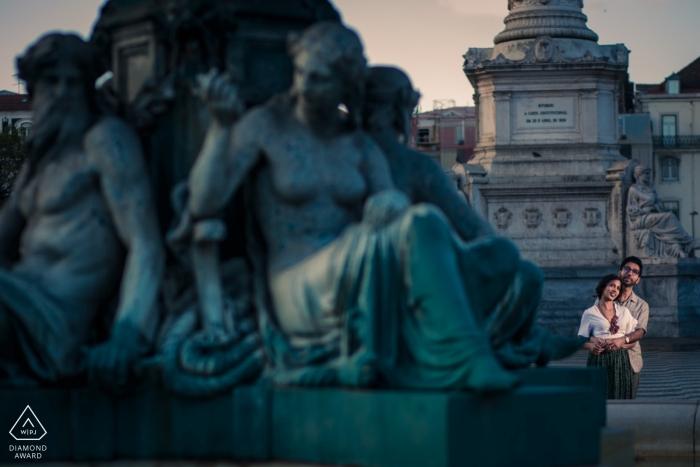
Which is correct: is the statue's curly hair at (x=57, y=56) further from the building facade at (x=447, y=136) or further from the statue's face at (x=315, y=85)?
the building facade at (x=447, y=136)

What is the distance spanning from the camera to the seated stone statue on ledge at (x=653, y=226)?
24875 mm

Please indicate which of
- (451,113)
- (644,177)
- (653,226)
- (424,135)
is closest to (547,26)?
(644,177)

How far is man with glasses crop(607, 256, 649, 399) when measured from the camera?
10648 millimetres

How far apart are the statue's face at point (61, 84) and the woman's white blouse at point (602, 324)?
4.90 meters

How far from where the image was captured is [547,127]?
27.0 m

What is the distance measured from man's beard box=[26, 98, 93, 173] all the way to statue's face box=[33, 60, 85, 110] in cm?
2

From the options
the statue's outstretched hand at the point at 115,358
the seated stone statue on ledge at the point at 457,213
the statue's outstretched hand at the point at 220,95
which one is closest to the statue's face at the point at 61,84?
the statue's outstretched hand at the point at 220,95

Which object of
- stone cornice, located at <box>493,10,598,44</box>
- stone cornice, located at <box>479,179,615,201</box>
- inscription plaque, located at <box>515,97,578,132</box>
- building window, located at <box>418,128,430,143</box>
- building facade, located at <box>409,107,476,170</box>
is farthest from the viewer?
building window, located at <box>418,128,430,143</box>

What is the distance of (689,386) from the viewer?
14.6m

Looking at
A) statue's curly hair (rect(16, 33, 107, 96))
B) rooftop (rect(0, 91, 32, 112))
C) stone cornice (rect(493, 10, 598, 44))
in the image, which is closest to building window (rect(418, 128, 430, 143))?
rooftop (rect(0, 91, 32, 112))

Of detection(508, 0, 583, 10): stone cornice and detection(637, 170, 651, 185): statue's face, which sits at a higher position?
detection(508, 0, 583, 10): stone cornice

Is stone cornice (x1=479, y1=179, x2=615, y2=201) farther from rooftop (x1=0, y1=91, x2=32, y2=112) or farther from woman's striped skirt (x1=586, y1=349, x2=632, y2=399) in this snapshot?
rooftop (x1=0, y1=91, x2=32, y2=112)

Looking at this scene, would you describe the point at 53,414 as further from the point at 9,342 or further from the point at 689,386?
the point at 689,386

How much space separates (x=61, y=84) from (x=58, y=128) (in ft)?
0.63
